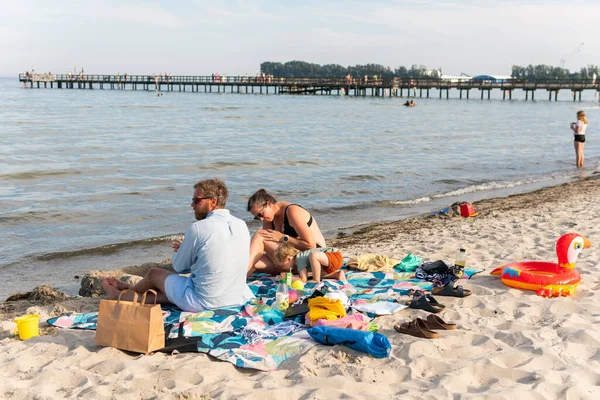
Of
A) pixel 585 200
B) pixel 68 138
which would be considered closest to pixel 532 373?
pixel 585 200

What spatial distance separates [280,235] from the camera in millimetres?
5551

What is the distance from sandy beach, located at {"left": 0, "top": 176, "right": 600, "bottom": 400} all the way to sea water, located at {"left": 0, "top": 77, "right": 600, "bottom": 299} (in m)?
2.98

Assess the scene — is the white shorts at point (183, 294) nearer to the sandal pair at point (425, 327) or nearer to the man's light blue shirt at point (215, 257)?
the man's light blue shirt at point (215, 257)

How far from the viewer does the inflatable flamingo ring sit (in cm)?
488

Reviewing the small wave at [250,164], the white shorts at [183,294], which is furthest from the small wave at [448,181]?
the white shorts at [183,294]

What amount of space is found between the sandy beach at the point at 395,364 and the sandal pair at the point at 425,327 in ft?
0.17

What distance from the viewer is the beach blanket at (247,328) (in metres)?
3.80

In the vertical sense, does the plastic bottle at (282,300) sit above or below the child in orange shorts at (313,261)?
below

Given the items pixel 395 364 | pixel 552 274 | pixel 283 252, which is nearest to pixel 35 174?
pixel 283 252

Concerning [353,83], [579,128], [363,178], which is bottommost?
[363,178]

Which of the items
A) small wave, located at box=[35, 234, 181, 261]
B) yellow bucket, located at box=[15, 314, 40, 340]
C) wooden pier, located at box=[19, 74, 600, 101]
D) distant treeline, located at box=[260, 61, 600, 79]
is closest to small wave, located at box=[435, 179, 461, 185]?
small wave, located at box=[35, 234, 181, 261]

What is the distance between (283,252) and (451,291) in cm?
147

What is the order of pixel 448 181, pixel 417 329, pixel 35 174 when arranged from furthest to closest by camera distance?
1. pixel 448 181
2. pixel 35 174
3. pixel 417 329

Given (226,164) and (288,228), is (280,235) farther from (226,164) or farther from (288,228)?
(226,164)
